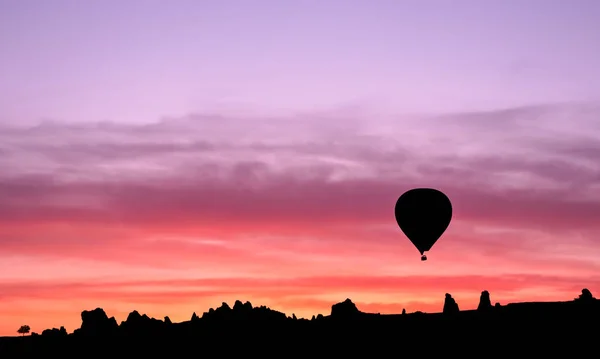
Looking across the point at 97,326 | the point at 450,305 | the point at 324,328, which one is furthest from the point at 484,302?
the point at 97,326

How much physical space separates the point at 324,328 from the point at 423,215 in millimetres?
31210

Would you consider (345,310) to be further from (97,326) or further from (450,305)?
(97,326)

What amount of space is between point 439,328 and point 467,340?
182 inches

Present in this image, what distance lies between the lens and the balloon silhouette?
81438mm

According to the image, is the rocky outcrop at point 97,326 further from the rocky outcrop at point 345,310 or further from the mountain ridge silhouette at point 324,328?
the rocky outcrop at point 345,310

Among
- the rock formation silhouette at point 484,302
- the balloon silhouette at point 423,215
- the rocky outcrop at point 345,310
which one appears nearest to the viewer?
the balloon silhouette at point 423,215

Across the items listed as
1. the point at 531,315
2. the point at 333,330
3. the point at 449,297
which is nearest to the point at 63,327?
the point at 333,330

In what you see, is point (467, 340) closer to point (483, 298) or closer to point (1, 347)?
point (483, 298)

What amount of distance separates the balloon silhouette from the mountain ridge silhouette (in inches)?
437

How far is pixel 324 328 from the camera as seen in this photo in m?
110

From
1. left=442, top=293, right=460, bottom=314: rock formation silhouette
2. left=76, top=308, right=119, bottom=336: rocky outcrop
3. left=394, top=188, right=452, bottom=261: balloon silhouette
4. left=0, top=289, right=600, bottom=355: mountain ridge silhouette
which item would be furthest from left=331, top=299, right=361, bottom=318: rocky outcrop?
left=76, top=308, right=119, bottom=336: rocky outcrop

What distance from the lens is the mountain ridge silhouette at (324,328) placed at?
8581cm

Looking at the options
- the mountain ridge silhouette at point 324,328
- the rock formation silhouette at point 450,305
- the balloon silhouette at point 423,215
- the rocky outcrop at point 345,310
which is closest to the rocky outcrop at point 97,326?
the mountain ridge silhouette at point 324,328

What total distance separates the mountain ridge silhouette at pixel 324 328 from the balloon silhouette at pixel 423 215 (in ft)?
36.5
